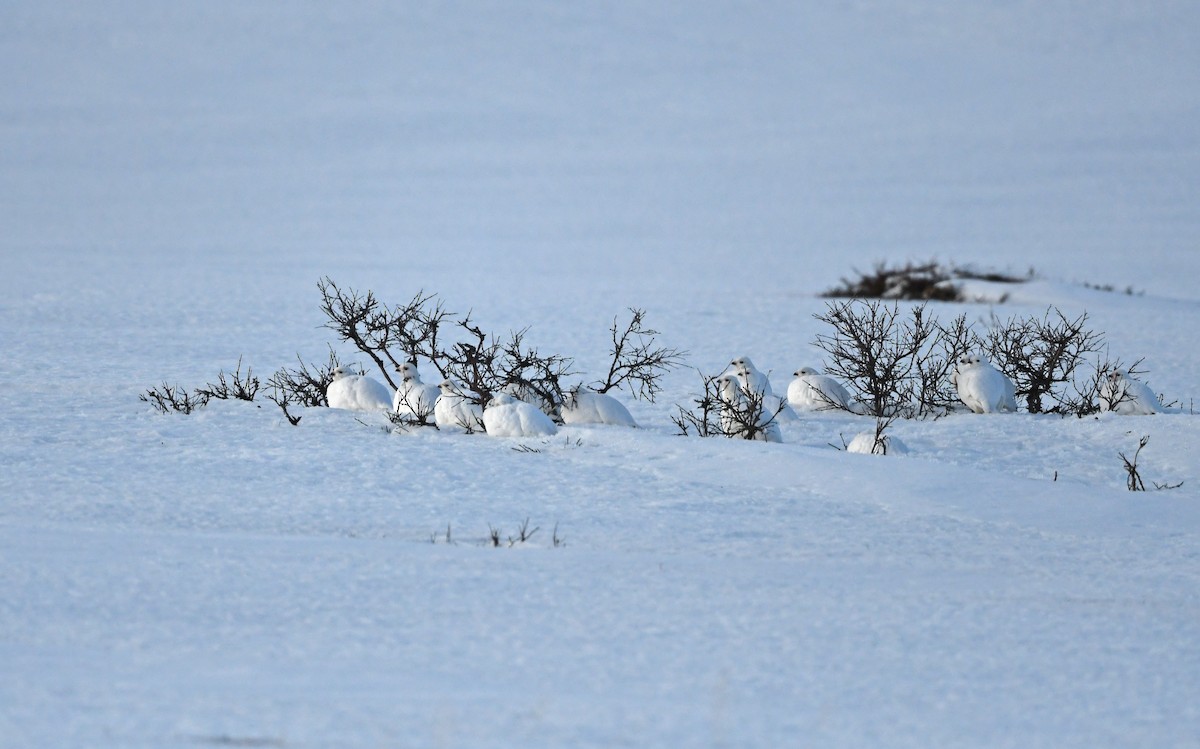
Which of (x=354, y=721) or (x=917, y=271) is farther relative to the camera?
(x=917, y=271)

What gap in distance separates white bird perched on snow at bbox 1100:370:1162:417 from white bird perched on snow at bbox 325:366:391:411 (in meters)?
4.52

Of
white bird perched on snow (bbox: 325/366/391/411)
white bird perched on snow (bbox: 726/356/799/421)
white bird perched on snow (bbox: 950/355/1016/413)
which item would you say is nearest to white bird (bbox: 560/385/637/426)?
white bird perched on snow (bbox: 726/356/799/421)

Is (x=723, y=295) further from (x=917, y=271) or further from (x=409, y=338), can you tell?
(x=409, y=338)

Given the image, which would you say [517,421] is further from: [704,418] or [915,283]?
[915,283]

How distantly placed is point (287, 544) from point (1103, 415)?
559cm

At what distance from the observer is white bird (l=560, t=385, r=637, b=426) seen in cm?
746

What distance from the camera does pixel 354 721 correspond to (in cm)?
280

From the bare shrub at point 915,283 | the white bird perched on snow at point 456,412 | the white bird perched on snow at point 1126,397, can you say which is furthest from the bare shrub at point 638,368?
the bare shrub at point 915,283

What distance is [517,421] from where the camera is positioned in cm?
705

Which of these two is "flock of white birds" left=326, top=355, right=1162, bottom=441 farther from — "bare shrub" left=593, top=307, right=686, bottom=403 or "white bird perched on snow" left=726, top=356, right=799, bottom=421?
"bare shrub" left=593, top=307, right=686, bottom=403

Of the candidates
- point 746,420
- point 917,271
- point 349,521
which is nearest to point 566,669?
point 349,521

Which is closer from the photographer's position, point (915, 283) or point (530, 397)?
point (530, 397)

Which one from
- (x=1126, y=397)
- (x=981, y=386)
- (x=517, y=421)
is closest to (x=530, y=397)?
(x=517, y=421)

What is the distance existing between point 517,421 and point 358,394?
1390mm
